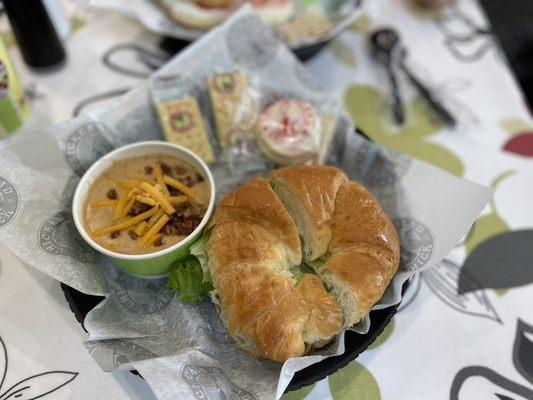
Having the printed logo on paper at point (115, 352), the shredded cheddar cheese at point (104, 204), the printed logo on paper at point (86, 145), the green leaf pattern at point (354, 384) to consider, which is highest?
the printed logo on paper at point (86, 145)

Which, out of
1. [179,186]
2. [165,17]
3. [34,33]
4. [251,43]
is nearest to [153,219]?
[179,186]

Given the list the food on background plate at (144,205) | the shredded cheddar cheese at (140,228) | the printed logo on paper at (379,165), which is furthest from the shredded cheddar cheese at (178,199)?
the printed logo on paper at (379,165)

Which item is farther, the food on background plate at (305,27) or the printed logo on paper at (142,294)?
the food on background plate at (305,27)

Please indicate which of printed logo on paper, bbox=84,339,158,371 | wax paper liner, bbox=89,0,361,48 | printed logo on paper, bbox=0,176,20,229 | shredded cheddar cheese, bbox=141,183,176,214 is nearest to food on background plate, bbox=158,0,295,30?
wax paper liner, bbox=89,0,361,48

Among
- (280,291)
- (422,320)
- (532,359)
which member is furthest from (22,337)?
(532,359)

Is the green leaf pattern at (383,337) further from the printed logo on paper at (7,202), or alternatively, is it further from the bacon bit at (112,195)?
the printed logo on paper at (7,202)

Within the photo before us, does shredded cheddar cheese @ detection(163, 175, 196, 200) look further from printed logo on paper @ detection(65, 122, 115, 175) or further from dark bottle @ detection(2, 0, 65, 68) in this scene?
dark bottle @ detection(2, 0, 65, 68)
